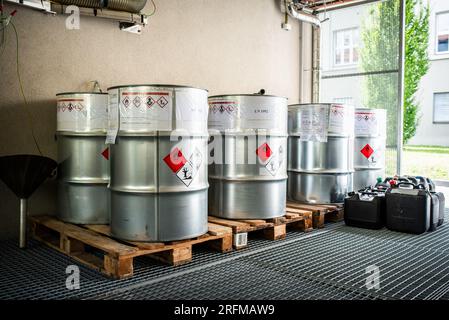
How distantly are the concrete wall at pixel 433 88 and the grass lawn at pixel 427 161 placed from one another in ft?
2.30

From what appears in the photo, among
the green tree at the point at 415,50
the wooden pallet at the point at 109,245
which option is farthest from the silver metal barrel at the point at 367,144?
the green tree at the point at 415,50

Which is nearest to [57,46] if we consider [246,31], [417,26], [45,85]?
[45,85]

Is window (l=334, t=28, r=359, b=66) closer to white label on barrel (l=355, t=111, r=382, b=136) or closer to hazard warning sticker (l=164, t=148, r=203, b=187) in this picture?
white label on barrel (l=355, t=111, r=382, b=136)

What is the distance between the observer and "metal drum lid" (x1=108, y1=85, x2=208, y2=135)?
3.27 meters

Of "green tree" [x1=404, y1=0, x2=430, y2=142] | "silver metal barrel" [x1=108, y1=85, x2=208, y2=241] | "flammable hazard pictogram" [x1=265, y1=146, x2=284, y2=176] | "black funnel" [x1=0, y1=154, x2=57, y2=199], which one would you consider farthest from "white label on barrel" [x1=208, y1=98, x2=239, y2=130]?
"green tree" [x1=404, y1=0, x2=430, y2=142]

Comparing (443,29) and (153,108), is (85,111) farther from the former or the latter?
(443,29)

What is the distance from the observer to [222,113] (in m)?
4.20

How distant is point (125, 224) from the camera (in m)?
3.41

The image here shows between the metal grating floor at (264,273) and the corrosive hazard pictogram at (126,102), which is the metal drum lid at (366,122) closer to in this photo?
the metal grating floor at (264,273)

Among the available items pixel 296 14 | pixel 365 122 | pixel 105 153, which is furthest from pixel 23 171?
pixel 296 14

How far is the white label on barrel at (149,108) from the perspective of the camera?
327cm

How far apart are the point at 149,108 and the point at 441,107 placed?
1715 cm
